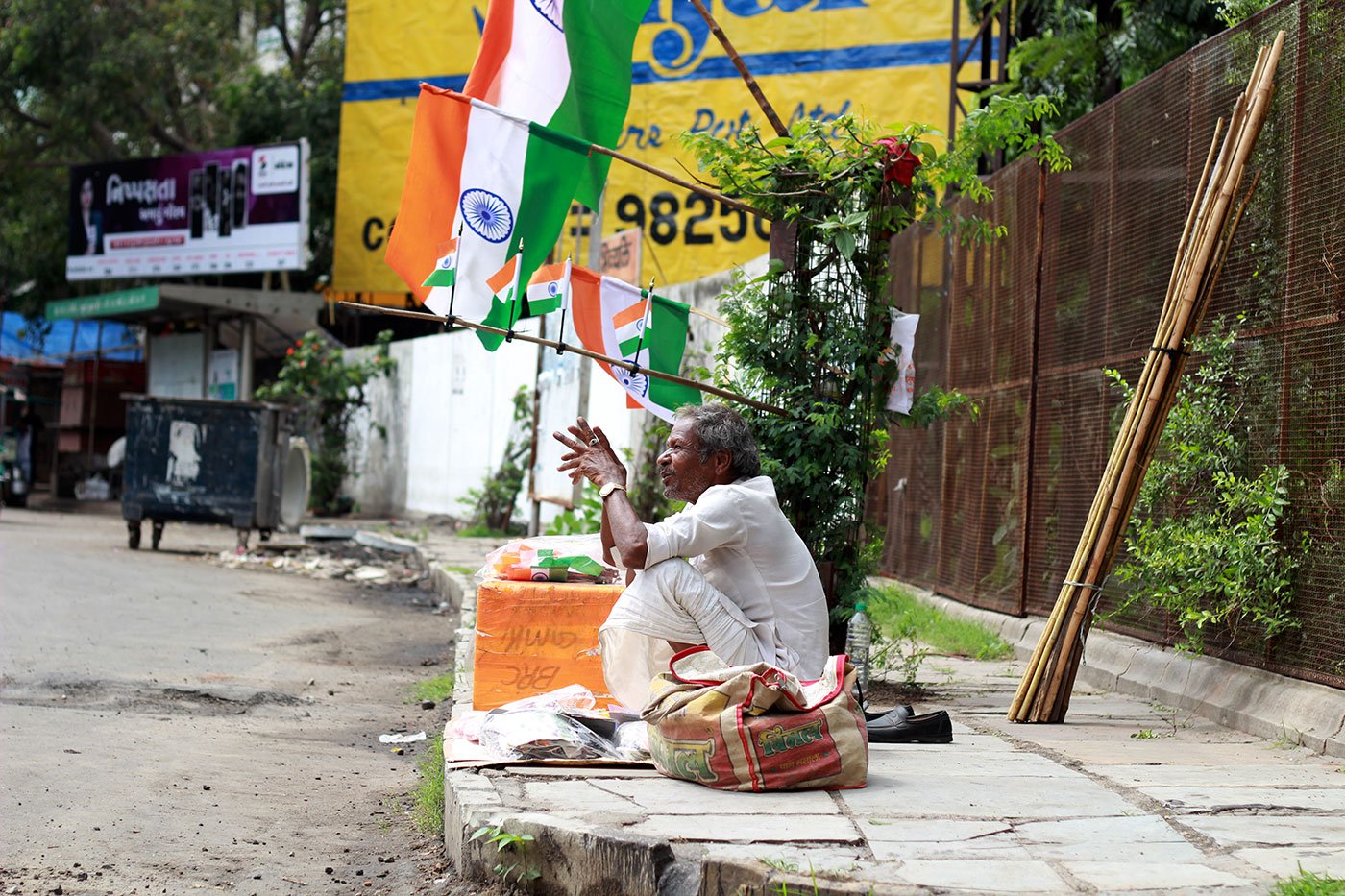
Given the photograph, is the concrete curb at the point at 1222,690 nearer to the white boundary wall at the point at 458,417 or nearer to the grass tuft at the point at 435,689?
the grass tuft at the point at 435,689

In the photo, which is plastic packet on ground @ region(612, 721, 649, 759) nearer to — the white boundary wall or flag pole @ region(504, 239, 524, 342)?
flag pole @ region(504, 239, 524, 342)

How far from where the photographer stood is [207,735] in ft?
18.5

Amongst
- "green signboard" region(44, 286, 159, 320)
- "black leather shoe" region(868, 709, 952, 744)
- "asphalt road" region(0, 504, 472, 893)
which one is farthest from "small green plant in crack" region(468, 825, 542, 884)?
"green signboard" region(44, 286, 159, 320)

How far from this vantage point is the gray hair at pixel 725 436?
15.4 feet

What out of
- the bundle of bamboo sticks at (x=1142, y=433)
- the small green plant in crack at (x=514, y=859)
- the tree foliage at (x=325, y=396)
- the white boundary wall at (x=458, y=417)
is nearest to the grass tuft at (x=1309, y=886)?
the small green plant in crack at (x=514, y=859)

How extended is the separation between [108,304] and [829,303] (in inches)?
782

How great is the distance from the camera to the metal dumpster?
14.0m

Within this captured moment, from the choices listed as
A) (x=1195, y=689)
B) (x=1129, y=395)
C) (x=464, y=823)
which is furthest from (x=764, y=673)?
(x=1129, y=395)

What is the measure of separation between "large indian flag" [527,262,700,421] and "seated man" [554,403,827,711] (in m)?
1.47

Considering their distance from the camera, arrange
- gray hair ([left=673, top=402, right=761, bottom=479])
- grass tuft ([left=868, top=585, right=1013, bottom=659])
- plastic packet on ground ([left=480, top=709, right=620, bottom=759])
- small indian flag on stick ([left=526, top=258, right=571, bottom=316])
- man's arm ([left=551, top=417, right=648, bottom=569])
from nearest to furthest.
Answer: plastic packet on ground ([left=480, top=709, right=620, bottom=759]), man's arm ([left=551, top=417, right=648, bottom=569]), gray hair ([left=673, top=402, right=761, bottom=479]), small indian flag on stick ([left=526, top=258, right=571, bottom=316]), grass tuft ([left=868, top=585, right=1013, bottom=659])

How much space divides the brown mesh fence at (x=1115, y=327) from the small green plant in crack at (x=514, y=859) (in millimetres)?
3017

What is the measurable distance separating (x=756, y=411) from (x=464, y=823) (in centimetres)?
280

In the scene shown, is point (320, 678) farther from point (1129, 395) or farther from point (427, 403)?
point (427, 403)

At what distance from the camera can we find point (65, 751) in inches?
198
